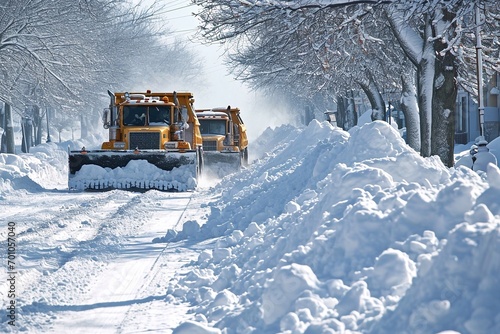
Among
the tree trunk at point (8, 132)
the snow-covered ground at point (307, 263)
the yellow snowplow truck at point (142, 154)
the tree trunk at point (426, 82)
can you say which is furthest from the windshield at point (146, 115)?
the tree trunk at point (8, 132)

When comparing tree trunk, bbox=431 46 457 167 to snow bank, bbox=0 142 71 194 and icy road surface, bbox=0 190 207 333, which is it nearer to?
icy road surface, bbox=0 190 207 333

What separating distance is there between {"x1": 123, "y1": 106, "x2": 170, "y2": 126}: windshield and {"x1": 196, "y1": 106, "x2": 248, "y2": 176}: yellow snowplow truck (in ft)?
8.39

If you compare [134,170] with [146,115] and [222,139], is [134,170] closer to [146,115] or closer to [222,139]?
[146,115]

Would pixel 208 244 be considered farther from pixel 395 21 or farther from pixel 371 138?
pixel 395 21

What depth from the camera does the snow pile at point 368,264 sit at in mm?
4539

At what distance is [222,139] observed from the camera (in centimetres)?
2922

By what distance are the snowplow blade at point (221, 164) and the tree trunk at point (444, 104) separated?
998 cm

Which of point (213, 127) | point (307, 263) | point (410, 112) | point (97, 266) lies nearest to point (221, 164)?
point (213, 127)

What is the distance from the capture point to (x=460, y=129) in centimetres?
5175

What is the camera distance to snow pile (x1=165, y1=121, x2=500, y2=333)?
14.9 ft

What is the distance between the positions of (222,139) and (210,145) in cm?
69

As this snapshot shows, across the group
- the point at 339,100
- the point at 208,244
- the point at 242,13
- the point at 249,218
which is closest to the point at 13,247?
the point at 208,244

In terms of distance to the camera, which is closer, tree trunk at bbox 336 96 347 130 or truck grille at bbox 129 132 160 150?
truck grille at bbox 129 132 160 150

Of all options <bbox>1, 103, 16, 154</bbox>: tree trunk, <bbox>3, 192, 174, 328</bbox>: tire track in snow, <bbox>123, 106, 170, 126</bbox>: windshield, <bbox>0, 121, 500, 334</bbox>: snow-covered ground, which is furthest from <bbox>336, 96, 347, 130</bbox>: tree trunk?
<bbox>0, 121, 500, 334</bbox>: snow-covered ground
